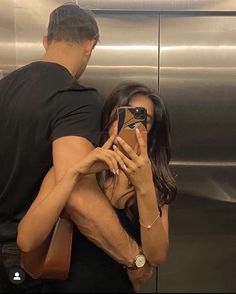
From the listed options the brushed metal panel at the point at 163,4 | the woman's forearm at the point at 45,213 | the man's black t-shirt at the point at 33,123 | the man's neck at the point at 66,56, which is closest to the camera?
the woman's forearm at the point at 45,213

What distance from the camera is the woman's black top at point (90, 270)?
3.72ft

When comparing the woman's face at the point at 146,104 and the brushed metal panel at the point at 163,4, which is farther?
the brushed metal panel at the point at 163,4

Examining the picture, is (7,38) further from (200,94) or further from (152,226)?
(152,226)

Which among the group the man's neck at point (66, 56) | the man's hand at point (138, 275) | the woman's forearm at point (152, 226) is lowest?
the man's hand at point (138, 275)

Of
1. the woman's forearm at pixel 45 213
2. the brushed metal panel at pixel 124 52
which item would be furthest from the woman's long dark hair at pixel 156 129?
the brushed metal panel at pixel 124 52

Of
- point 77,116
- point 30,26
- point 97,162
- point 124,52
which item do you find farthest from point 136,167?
point 30,26

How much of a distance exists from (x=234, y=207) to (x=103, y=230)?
134 centimetres

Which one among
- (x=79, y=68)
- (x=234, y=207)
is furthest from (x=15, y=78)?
(x=234, y=207)

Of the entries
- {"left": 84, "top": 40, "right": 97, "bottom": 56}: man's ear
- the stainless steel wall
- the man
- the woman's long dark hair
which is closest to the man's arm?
the man

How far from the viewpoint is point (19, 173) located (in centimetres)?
121

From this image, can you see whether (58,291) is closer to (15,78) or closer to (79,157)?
(79,157)

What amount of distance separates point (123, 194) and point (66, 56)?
0.42m

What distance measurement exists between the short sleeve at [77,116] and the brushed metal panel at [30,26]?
41.5 inches

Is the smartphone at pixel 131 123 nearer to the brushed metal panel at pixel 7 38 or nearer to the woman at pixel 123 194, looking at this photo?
the woman at pixel 123 194
